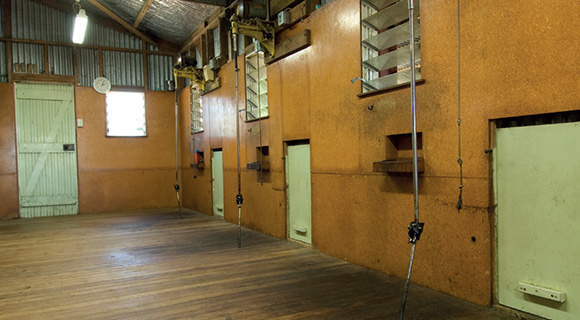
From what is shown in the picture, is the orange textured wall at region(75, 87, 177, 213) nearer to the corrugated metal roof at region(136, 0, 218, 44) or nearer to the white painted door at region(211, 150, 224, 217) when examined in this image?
the corrugated metal roof at region(136, 0, 218, 44)

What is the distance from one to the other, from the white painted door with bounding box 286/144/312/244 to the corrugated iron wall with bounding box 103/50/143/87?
624cm

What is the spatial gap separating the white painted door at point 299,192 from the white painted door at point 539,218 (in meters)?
2.84

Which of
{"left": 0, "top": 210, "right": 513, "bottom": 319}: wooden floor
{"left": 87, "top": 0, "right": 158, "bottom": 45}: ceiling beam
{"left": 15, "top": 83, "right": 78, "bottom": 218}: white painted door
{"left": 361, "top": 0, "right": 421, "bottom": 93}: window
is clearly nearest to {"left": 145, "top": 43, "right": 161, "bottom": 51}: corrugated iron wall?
{"left": 87, "top": 0, "right": 158, "bottom": 45}: ceiling beam

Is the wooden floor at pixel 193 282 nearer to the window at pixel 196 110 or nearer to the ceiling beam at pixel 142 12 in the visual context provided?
the window at pixel 196 110

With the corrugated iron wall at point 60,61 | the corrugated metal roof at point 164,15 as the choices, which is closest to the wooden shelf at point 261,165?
the corrugated metal roof at point 164,15

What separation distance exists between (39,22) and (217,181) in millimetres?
5530

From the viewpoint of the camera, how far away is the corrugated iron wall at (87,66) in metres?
10.1

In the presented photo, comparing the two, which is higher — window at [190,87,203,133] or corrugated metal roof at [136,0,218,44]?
corrugated metal roof at [136,0,218,44]

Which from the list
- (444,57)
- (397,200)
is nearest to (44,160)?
(397,200)

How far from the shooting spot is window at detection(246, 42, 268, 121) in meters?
6.83

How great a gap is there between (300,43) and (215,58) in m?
3.51

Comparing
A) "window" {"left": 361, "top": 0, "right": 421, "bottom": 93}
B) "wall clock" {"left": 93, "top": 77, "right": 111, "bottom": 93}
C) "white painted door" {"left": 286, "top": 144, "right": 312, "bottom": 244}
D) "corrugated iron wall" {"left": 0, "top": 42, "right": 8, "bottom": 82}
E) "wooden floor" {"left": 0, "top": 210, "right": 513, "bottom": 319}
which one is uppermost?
"corrugated iron wall" {"left": 0, "top": 42, "right": 8, "bottom": 82}

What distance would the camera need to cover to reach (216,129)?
8.77m

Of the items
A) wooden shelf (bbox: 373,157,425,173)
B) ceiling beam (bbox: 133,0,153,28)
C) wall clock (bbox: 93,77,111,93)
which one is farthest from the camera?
wall clock (bbox: 93,77,111,93)
